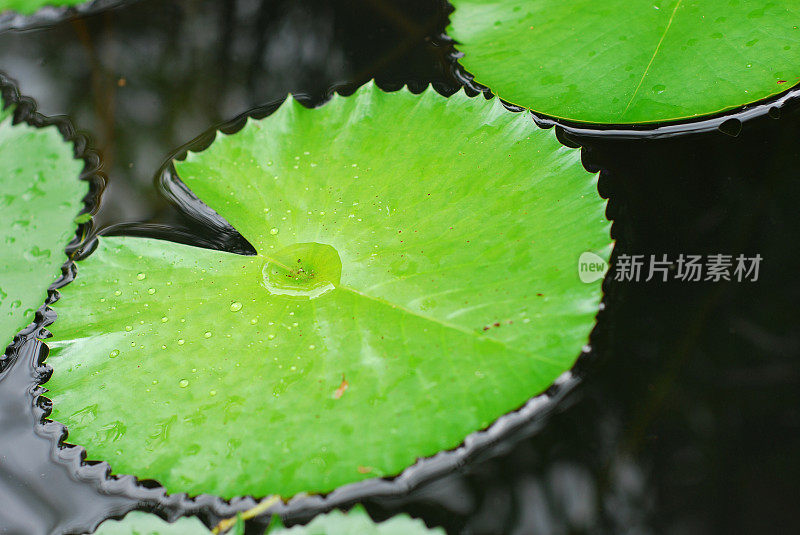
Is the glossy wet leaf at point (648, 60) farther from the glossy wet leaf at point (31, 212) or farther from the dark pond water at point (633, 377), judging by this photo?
the glossy wet leaf at point (31, 212)

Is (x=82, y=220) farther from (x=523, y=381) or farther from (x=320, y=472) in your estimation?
(x=523, y=381)

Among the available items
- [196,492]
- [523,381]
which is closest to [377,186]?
[523,381]

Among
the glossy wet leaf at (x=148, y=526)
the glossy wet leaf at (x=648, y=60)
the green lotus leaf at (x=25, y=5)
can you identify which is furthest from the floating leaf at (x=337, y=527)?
the green lotus leaf at (x=25, y=5)

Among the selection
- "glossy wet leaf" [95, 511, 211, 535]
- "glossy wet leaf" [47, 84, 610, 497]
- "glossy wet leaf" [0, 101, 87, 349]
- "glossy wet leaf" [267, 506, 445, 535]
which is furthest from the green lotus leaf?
"glossy wet leaf" [267, 506, 445, 535]

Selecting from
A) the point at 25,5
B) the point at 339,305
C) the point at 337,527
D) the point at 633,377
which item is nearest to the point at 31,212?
the point at 339,305

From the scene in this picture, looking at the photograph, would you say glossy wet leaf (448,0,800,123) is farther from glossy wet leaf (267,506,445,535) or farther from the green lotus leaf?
the green lotus leaf

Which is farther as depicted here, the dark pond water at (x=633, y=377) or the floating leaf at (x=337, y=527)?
the dark pond water at (x=633, y=377)

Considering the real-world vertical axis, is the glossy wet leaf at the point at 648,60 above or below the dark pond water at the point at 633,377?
above

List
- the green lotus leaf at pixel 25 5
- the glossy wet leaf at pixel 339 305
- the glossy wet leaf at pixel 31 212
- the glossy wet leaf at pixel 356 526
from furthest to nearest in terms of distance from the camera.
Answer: the green lotus leaf at pixel 25 5 < the glossy wet leaf at pixel 31 212 < the glossy wet leaf at pixel 339 305 < the glossy wet leaf at pixel 356 526
